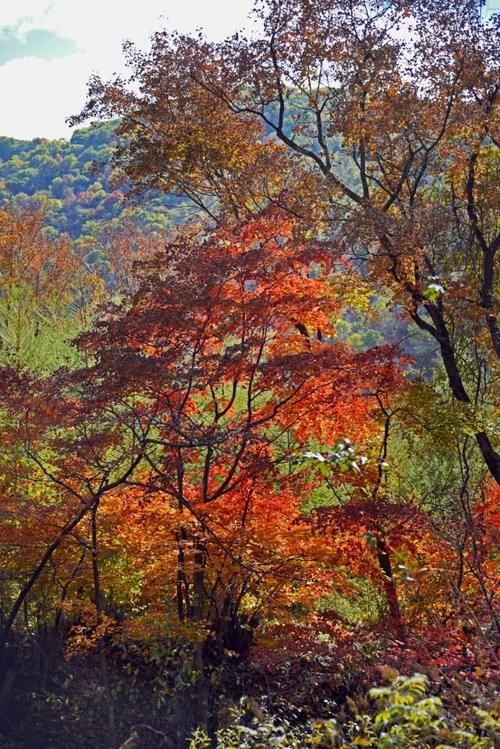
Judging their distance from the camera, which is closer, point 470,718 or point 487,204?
point 470,718

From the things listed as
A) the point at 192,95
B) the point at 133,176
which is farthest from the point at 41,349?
the point at 192,95

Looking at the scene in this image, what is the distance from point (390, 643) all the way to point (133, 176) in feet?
19.6

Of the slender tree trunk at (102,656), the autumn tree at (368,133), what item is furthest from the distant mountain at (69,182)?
the slender tree trunk at (102,656)

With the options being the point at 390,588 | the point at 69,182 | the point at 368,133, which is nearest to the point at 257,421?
the point at 390,588

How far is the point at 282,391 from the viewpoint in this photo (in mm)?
7055

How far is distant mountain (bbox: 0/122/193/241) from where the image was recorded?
44250 millimetres

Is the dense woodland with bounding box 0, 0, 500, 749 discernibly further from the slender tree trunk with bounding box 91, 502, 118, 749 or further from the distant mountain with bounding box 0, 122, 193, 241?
the distant mountain with bounding box 0, 122, 193, 241

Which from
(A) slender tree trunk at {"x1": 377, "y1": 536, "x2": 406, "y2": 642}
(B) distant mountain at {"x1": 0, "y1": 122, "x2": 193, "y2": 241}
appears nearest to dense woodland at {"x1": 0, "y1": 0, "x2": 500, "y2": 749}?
(A) slender tree trunk at {"x1": 377, "y1": 536, "x2": 406, "y2": 642}

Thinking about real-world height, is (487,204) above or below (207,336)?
above

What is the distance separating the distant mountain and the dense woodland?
3135 cm

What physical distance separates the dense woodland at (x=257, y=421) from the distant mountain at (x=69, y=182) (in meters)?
31.3

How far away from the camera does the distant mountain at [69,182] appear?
44.2 metres

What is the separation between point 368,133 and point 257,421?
365cm

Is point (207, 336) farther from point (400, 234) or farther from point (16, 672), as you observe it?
point (16, 672)
